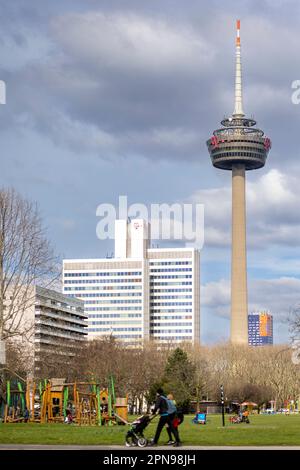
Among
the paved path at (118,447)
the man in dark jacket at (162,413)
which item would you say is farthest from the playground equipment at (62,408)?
the paved path at (118,447)

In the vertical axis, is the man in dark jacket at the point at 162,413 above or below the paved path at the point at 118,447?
above

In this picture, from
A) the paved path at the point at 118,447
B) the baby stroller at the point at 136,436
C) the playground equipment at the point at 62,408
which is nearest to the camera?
the paved path at the point at 118,447

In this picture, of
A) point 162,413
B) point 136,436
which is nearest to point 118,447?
point 136,436

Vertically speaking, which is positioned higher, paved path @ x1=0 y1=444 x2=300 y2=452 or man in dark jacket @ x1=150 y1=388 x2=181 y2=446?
man in dark jacket @ x1=150 y1=388 x2=181 y2=446

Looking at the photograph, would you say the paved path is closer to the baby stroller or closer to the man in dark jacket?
the baby stroller

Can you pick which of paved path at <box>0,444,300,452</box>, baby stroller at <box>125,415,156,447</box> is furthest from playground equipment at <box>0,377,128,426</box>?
paved path at <box>0,444,300,452</box>

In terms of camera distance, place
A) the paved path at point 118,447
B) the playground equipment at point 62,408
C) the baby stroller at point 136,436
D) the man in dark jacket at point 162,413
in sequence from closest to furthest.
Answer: the paved path at point 118,447
the baby stroller at point 136,436
the man in dark jacket at point 162,413
the playground equipment at point 62,408

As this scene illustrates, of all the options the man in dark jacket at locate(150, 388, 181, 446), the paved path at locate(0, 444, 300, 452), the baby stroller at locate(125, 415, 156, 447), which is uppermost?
the man in dark jacket at locate(150, 388, 181, 446)

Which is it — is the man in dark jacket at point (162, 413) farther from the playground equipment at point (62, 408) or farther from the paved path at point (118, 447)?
the playground equipment at point (62, 408)

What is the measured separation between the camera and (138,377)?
382 ft

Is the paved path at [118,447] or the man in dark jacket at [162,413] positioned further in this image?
the man in dark jacket at [162,413]

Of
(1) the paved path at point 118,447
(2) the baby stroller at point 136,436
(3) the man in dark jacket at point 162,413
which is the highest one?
(3) the man in dark jacket at point 162,413
